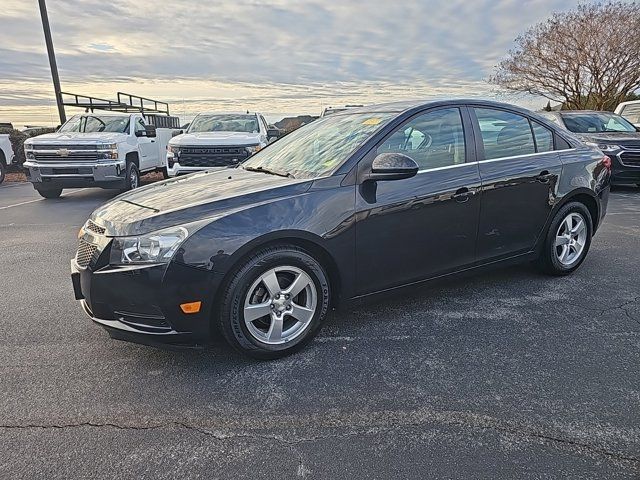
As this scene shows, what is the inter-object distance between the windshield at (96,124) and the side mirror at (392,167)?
31.1 feet

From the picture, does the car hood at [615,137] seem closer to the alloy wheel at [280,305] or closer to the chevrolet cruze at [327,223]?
the chevrolet cruze at [327,223]

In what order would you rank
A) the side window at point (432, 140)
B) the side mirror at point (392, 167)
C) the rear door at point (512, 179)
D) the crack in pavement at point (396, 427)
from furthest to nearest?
the rear door at point (512, 179) → the side window at point (432, 140) → the side mirror at point (392, 167) → the crack in pavement at point (396, 427)

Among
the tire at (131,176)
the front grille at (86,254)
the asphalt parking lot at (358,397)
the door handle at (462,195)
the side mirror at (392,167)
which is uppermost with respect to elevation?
the side mirror at (392,167)

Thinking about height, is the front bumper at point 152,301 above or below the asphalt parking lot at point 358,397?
above

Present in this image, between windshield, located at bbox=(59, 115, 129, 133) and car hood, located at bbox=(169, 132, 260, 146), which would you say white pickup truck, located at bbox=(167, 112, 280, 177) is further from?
windshield, located at bbox=(59, 115, 129, 133)

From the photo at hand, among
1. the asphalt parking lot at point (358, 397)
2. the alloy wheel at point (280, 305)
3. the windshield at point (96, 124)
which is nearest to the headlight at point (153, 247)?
the alloy wheel at point (280, 305)

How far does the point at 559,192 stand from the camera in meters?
4.27

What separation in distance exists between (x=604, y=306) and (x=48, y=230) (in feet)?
23.4

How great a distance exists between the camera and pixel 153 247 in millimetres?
2770

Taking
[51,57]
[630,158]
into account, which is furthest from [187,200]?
[51,57]

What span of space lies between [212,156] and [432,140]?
6477 millimetres

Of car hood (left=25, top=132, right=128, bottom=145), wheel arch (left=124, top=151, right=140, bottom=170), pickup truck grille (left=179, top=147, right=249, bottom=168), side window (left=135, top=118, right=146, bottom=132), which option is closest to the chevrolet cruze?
pickup truck grille (left=179, top=147, right=249, bottom=168)

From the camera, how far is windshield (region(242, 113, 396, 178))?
342cm

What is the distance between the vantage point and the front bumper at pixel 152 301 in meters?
2.73
